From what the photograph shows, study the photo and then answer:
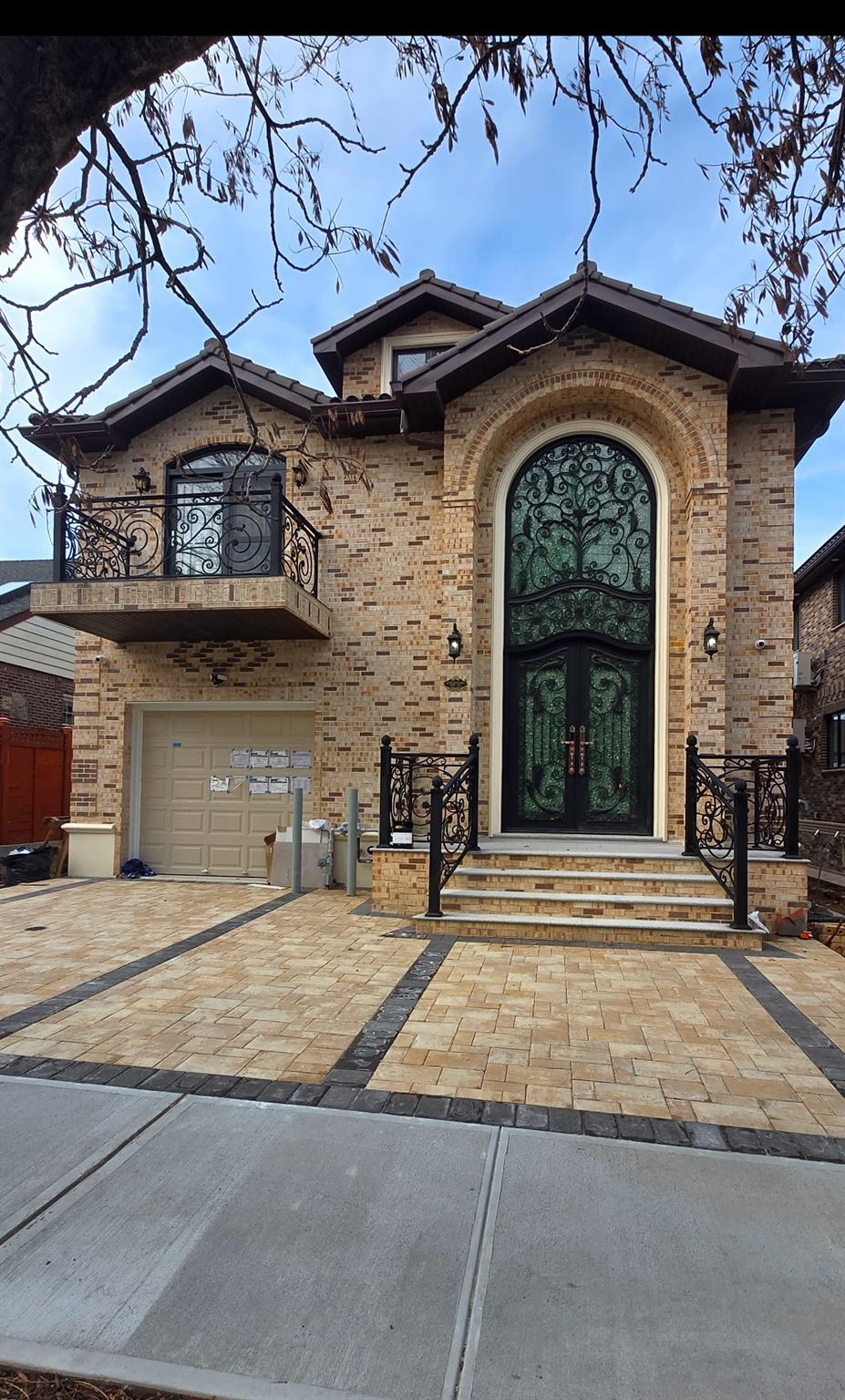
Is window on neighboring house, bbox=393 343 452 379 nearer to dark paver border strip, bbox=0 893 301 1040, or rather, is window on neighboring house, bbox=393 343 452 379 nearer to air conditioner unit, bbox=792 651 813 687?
dark paver border strip, bbox=0 893 301 1040

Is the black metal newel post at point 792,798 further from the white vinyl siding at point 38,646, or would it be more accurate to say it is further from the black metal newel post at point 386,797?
the white vinyl siding at point 38,646

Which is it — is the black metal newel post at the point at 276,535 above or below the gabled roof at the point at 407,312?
below

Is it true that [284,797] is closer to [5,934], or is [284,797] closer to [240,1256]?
[5,934]

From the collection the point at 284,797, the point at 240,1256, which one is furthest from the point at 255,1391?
the point at 284,797

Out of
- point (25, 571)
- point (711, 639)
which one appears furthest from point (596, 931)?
point (25, 571)

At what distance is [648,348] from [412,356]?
357 centimetres

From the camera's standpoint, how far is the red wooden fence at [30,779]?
12.7m

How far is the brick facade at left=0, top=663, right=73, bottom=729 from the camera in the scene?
48.6ft

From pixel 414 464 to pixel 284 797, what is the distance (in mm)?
4646

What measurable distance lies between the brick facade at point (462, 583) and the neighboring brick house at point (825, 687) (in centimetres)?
713

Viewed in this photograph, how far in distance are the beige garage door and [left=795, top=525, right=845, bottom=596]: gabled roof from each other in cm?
1082

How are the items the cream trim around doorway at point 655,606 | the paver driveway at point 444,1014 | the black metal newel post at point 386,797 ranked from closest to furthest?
the paver driveway at point 444,1014 → the black metal newel post at point 386,797 → the cream trim around doorway at point 655,606

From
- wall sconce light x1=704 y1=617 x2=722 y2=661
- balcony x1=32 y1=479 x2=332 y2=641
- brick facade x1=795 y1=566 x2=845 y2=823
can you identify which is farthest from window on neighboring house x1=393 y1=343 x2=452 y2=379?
brick facade x1=795 y1=566 x2=845 y2=823

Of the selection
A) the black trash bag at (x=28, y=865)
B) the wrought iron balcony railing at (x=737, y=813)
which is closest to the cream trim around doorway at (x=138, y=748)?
the black trash bag at (x=28, y=865)
